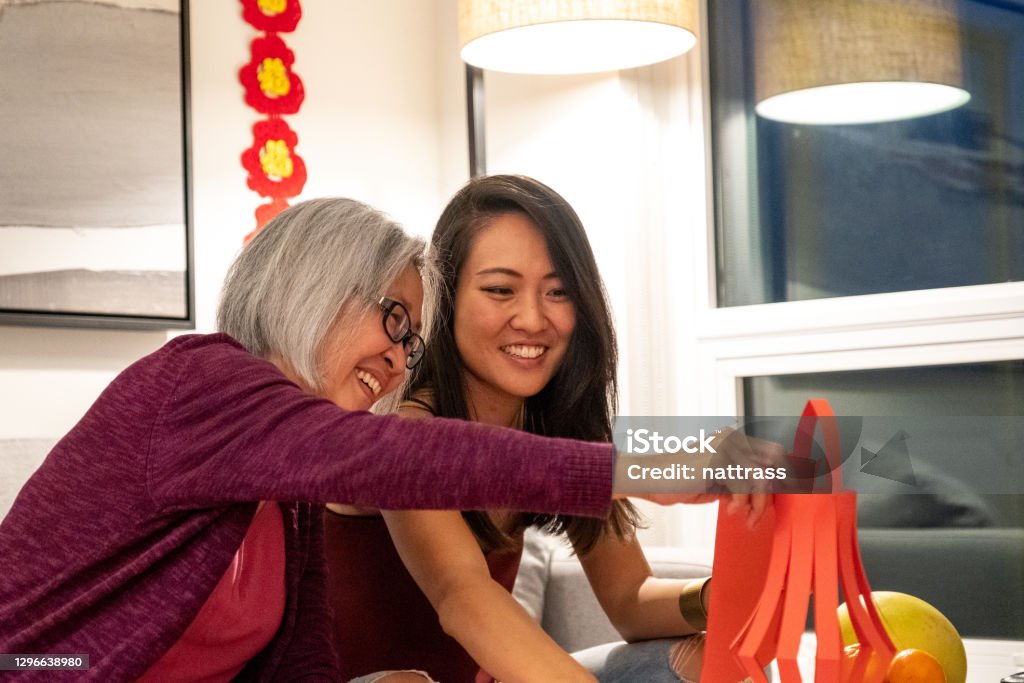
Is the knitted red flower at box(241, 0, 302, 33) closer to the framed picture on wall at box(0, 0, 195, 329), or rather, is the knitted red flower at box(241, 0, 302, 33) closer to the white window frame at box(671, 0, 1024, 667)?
the framed picture on wall at box(0, 0, 195, 329)

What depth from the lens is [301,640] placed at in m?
1.51

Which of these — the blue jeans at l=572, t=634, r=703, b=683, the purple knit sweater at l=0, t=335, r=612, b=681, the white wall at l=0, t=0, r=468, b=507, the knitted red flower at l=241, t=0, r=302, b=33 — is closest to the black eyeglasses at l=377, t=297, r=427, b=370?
the purple knit sweater at l=0, t=335, r=612, b=681

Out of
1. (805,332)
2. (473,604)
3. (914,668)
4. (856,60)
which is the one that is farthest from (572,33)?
(914,668)

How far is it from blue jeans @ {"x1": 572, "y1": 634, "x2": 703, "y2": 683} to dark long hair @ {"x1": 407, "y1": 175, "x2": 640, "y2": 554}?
7.3 inches

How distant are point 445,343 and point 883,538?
145 cm

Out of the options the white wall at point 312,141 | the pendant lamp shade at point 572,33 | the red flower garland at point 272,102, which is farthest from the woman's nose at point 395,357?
the red flower garland at point 272,102

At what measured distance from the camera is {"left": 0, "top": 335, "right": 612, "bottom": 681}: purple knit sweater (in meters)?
1.04

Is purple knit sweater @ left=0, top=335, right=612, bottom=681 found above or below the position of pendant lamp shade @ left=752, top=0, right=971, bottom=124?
below

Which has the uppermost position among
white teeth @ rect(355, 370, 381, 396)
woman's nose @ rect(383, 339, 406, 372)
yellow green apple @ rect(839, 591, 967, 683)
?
woman's nose @ rect(383, 339, 406, 372)

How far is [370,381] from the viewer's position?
1.41m

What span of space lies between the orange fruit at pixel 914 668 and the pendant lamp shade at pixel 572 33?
1.30 metres

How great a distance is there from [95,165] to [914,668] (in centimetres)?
198

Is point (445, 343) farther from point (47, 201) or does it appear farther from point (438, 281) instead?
point (47, 201)

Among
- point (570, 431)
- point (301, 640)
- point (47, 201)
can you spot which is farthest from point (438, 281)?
point (47, 201)
